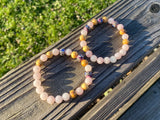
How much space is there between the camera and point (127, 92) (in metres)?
1.76

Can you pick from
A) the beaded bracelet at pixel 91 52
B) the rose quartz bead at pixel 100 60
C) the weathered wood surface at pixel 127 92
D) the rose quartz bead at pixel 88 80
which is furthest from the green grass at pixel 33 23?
the weathered wood surface at pixel 127 92

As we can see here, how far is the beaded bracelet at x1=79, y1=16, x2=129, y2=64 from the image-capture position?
1999 millimetres

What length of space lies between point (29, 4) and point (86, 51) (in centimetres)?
224

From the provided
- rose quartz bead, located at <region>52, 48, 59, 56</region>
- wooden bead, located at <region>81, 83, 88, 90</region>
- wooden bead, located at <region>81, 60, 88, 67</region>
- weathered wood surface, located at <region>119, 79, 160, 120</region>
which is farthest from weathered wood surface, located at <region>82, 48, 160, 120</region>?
rose quartz bead, located at <region>52, 48, 59, 56</region>

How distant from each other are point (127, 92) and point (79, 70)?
535 mm

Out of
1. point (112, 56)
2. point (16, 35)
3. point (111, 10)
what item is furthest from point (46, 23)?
point (112, 56)

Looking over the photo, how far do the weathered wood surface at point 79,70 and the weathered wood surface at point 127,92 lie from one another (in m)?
0.12

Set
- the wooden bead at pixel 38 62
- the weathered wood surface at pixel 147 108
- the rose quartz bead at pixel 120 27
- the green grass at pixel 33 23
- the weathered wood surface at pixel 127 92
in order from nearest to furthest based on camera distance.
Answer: the weathered wood surface at pixel 127 92
the weathered wood surface at pixel 147 108
the wooden bead at pixel 38 62
the rose quartz bead at pixel 120 27
the green grass at pixel 33 23

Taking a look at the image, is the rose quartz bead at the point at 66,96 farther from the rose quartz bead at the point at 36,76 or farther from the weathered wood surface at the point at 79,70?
the rose quartz bead at the point at 36,76

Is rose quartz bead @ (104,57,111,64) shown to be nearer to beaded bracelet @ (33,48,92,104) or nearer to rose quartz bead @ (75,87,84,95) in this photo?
beaded bracelet @ (33,48,92,104)

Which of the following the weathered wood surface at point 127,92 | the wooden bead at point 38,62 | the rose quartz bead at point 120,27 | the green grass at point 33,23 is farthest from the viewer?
the green grass at point 33,23

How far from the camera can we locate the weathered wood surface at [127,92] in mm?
1659

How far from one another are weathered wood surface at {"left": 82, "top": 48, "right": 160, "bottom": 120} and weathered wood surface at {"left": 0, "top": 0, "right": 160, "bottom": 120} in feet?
0.40

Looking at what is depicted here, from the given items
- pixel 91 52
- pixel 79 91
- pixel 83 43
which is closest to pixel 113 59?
pixel 91 52
